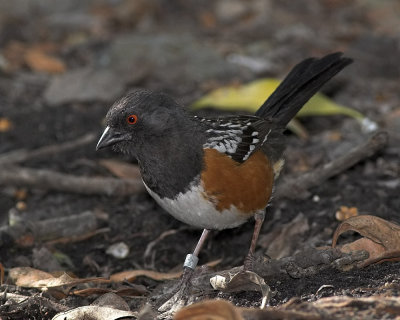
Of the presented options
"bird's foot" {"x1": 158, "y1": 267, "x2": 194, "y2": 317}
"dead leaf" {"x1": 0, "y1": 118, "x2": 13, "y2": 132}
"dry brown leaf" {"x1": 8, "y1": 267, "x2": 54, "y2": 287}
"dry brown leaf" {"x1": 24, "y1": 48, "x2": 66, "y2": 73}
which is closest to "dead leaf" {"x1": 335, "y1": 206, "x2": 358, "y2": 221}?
"bird's foot" {"x1": 158, "y1": 267, "x2": 194, "y2": 317}

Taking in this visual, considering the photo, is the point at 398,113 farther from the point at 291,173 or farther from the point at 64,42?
the point at 64,42

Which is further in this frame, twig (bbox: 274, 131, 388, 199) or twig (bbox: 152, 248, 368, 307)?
twig (bbox: 274, 131, 388, 199)

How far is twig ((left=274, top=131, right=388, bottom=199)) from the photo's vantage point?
4.08 m

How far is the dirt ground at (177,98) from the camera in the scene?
12.1ft

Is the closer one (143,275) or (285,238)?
(143,275)

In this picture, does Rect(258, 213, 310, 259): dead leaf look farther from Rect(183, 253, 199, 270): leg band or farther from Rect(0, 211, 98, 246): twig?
Rect(0, 211, 98, 246): twig

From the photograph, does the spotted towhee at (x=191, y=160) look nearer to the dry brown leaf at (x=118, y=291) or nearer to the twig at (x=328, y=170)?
the dry brown leaf at (x=118, y=291)

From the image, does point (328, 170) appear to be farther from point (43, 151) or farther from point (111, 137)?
point (43, 151)

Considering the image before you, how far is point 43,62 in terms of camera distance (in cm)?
638

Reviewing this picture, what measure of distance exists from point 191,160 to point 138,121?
1.06 feet

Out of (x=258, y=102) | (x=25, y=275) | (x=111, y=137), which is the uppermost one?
(x=111, y=137)

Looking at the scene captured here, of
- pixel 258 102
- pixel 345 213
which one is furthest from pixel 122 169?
pixel 345 213

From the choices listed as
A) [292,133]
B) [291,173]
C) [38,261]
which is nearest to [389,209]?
[291,173]

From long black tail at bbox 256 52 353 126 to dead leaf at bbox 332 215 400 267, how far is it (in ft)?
3.46
